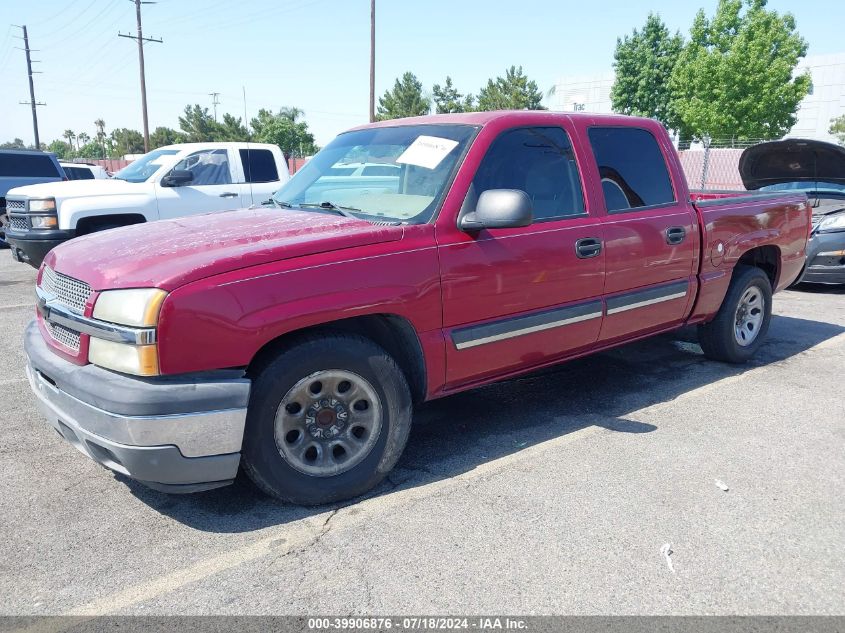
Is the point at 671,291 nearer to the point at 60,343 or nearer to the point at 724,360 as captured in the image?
the point at 724,360

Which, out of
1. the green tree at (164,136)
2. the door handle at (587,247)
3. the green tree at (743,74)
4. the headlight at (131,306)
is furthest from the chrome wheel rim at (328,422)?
the green tree at (164,136)

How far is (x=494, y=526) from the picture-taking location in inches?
116

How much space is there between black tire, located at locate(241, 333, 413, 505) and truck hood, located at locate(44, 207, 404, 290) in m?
0.45

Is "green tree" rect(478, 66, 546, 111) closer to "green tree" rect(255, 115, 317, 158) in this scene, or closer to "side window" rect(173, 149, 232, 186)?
"green tree" rect(255, 115, 317, 158)

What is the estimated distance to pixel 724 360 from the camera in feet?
17.8

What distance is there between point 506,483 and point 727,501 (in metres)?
1.07

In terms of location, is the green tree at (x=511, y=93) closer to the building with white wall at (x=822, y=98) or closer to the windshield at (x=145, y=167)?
the building with white wall at (x=822, y=98)

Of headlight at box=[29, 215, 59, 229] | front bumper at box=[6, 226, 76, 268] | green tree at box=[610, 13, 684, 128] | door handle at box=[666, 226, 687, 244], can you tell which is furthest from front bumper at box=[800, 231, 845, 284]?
green tree at box=[610, 13, 684, 128]

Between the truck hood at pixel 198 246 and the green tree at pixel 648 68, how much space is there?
4573 centimetres

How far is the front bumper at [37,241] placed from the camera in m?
8.04

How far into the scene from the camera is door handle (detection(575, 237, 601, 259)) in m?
3.88

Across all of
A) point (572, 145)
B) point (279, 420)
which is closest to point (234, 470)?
point (279, 420)

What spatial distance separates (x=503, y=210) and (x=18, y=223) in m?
7.94

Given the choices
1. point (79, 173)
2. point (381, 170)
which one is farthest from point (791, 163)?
point (79, 173)
